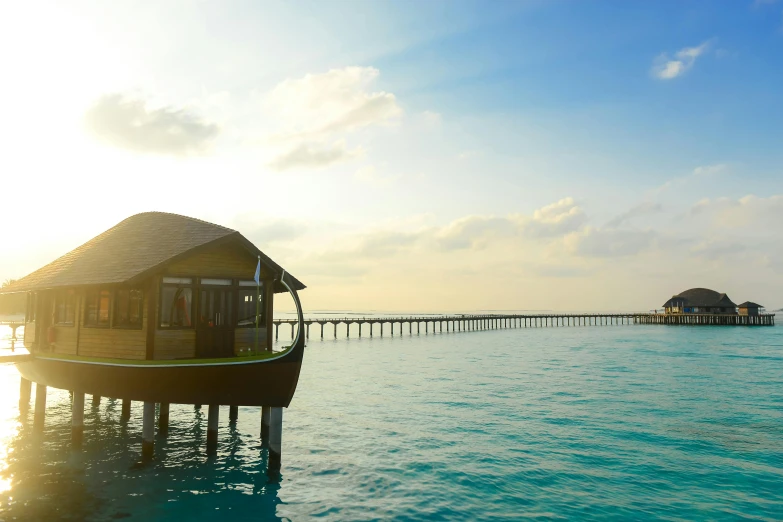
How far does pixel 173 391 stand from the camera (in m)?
13.9

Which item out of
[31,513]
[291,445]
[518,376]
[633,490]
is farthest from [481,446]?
[518,376]

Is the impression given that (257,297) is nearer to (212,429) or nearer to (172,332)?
(172,332)

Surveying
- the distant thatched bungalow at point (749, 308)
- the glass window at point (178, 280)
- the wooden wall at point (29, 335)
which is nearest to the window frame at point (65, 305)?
the wooden wall at point (29, 335)

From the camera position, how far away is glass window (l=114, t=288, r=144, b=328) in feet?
49.0

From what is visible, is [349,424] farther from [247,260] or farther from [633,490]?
[633,490]

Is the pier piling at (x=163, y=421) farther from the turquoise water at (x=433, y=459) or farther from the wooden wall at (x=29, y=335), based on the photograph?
the wooden wall at (x=29, y=335)

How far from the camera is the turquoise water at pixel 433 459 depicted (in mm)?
12955

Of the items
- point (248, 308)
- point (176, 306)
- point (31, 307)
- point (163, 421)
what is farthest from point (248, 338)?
point (31, 307)

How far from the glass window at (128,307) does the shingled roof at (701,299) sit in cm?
11759

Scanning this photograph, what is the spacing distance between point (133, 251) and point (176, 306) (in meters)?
3.04

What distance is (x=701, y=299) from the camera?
352ft

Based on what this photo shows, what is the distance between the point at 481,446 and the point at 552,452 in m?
2.55

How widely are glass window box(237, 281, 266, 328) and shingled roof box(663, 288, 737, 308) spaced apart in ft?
375

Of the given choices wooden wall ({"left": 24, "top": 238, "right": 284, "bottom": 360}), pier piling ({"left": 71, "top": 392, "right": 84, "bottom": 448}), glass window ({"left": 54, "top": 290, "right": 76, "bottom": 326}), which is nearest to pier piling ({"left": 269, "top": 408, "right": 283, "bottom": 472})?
wooden wall ({"left": 24, "top": 238, "right": 284, "bottom": 360})
